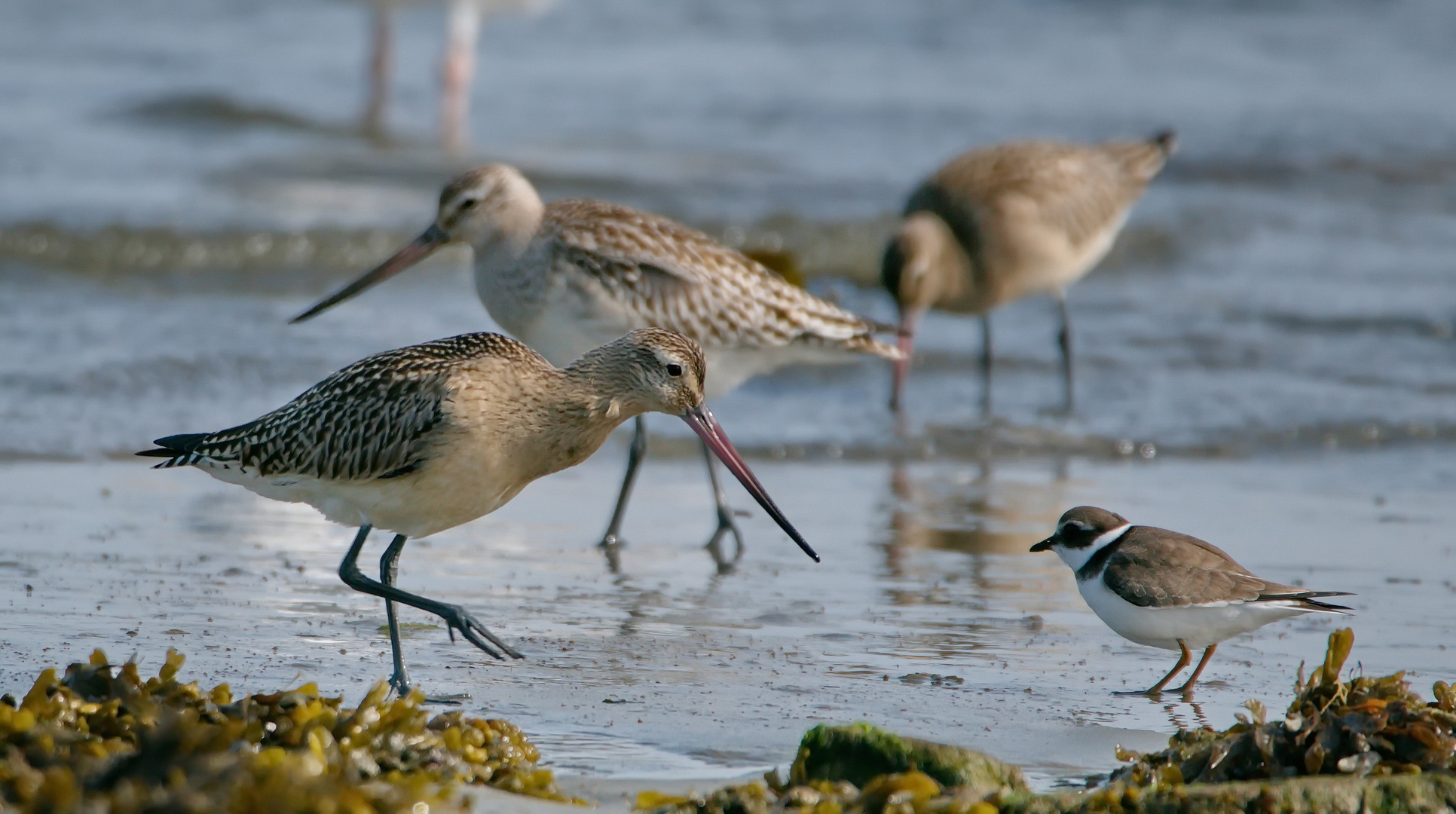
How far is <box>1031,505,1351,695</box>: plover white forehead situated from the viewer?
15.6ft

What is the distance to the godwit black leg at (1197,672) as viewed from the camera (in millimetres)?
4789

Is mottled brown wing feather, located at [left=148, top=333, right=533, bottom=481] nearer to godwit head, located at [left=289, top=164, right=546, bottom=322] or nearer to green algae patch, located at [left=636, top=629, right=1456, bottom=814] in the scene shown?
green algae patch, located at [left=636, top=629, right=1456, bottom=814]

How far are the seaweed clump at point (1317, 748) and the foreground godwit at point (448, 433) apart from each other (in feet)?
4.24

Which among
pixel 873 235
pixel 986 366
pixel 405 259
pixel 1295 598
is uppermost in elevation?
pixel 873 235

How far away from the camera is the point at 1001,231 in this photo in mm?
10016

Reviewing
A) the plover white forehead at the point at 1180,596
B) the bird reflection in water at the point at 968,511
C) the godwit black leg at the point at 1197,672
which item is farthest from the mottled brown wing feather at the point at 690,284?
the godwit black leg at the point at 1197,672

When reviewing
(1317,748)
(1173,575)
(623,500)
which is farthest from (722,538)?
(1317,748)

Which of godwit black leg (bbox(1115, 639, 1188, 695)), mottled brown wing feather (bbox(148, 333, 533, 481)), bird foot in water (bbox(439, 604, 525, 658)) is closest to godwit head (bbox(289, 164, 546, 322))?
mottled brown wing feather (bbox(148, 333, 533, 481))

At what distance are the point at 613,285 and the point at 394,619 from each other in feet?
8.25

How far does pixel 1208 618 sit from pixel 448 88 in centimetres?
1291

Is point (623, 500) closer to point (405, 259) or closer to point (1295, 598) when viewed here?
point (405, 259)

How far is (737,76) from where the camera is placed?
1847 centimetres

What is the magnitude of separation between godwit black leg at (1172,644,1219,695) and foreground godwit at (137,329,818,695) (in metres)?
1.03

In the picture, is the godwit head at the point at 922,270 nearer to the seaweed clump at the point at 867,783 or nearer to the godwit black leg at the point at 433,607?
the godwit black leg at the point at 433,607
